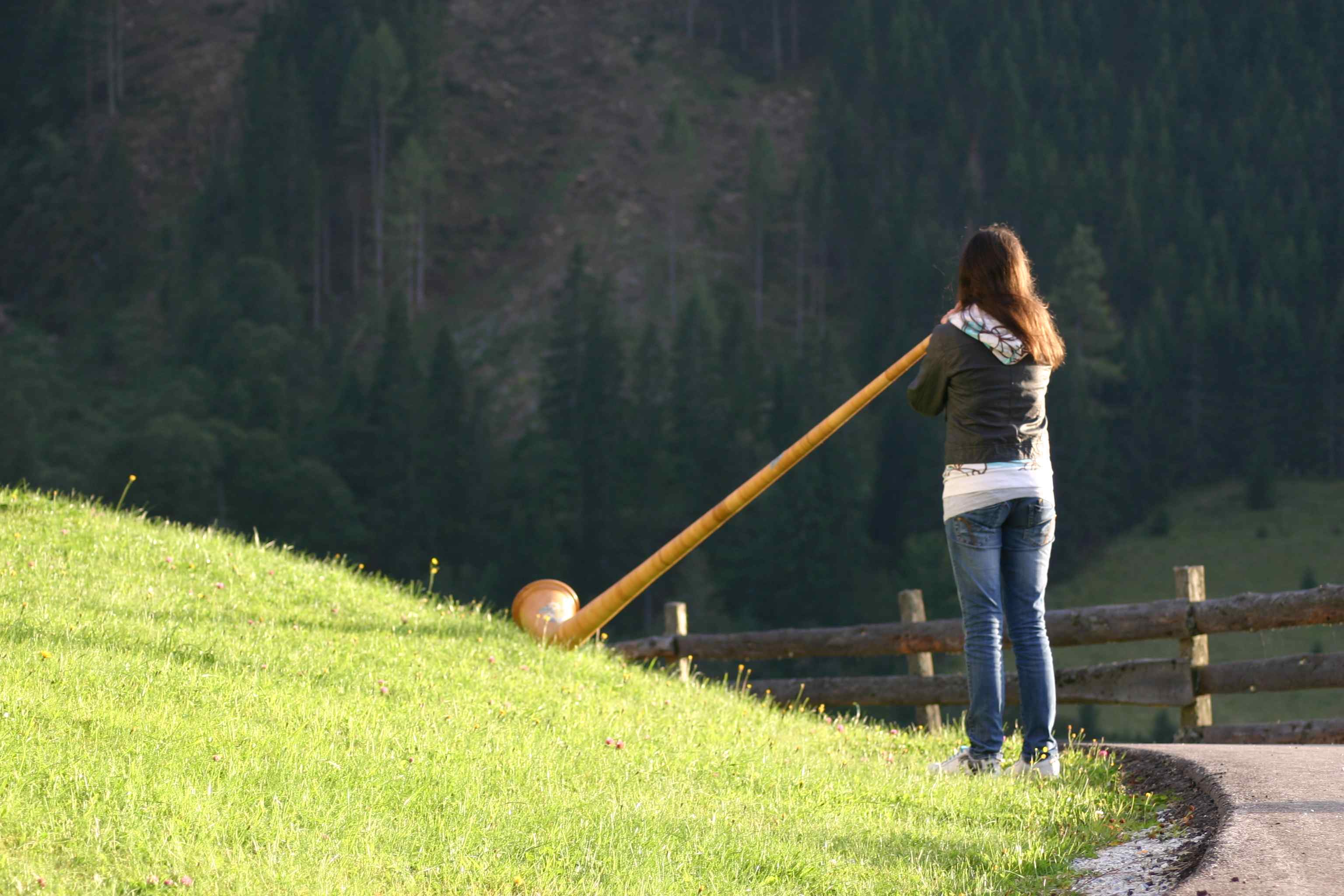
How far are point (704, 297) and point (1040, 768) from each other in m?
71.0

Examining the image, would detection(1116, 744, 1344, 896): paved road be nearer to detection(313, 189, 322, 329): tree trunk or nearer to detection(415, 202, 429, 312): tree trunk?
detection(415, 202, 429, 312): tree trunk

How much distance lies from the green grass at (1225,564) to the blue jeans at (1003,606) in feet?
138

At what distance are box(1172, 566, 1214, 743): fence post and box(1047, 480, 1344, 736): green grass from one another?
1495 inches

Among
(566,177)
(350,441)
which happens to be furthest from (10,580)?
(566,177)

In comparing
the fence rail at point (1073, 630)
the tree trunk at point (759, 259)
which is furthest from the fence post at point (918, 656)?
the tree trunk at point (759, 259)

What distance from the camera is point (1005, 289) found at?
5.34m

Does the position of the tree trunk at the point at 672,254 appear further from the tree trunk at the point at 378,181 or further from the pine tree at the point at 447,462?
the tree trunk at the point at 378,181

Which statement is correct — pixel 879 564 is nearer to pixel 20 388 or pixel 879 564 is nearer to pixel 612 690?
pixel 20 388

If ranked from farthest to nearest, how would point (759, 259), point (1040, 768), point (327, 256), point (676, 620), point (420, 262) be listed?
point (327, 256), point (420, 262), point (759, 259), point (676, 620), point (1040, 768)

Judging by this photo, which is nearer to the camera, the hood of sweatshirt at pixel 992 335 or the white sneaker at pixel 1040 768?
the hood of sweatshirt at pixel 992 335

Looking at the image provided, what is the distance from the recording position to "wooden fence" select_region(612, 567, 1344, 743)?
825 cm

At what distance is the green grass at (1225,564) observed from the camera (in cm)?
4653

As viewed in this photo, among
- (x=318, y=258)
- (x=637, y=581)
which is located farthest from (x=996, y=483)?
(x=318, y=258)

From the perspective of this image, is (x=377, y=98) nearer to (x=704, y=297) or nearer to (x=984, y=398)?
(x=704, y=297)
